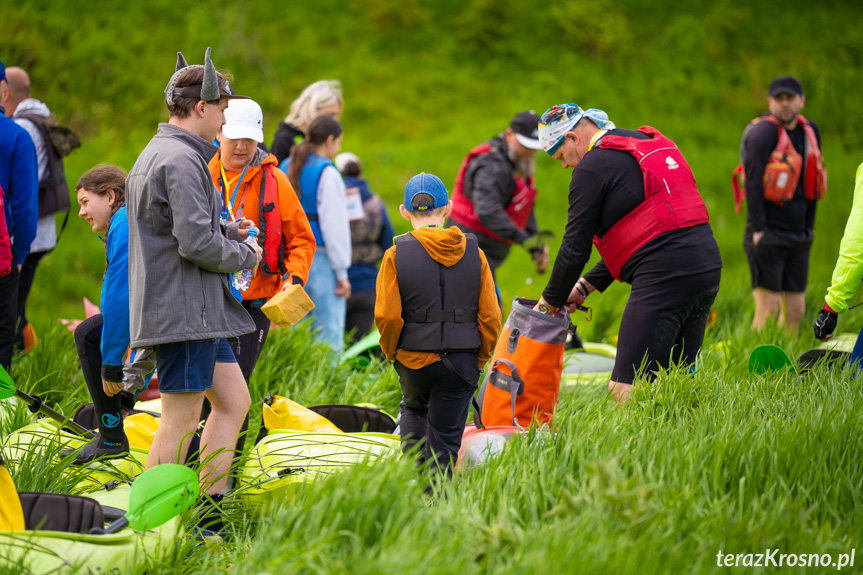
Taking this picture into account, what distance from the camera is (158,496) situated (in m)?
2.61

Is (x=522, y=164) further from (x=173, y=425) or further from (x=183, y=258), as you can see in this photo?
(x=173, y=425)

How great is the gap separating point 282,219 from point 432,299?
3.05 ft

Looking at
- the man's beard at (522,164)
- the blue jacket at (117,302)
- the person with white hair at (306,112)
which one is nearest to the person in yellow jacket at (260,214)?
the blue jacket at (117,302)

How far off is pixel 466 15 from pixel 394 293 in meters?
15.6

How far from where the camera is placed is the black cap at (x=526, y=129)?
18.1 feet

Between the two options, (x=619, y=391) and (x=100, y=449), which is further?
(x=619, y=391)

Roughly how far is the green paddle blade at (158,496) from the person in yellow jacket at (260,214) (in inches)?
41.6

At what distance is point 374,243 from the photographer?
6.46 m

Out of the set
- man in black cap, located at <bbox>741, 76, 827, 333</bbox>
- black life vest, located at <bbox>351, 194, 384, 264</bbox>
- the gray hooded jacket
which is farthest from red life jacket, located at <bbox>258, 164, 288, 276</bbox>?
man in black cap, located at <bbox>741, 76, 827, 333</bbox>

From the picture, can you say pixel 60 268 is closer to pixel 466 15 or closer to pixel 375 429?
pixel 375 429

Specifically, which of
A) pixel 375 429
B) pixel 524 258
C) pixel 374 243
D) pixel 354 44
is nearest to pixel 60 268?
pixel 374 243

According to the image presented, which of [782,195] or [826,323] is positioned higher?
[782,195]

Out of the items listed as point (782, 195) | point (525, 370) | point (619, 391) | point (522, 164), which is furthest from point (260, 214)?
point (782, 195)

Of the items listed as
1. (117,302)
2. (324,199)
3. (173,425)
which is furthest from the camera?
(324,199)
